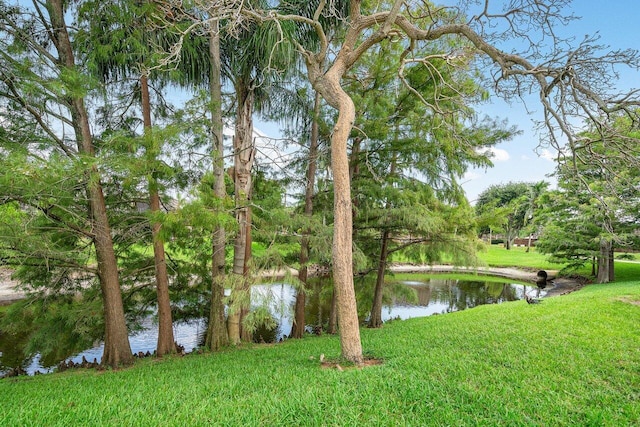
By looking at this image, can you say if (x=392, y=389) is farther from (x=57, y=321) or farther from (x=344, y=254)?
(x=57, y=321)

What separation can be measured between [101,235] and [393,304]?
1074cm

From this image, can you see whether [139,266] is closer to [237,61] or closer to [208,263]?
[208,263]

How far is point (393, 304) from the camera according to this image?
44.2ft

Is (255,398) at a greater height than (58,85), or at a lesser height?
lesser

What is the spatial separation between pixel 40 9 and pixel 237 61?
3.20 metres

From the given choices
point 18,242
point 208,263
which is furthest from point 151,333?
point 18,242

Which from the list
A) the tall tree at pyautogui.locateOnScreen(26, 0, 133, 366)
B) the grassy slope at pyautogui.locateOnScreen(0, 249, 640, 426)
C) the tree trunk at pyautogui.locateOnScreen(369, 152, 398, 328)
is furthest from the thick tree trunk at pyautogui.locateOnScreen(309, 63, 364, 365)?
the tree trunk at pyautogui.locateOnScreen(369, 152, 398, 328)

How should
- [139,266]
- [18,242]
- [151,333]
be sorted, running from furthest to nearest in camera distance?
[151,333]
[139,266]
[18,242]

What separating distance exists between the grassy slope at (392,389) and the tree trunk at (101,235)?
1381 mm

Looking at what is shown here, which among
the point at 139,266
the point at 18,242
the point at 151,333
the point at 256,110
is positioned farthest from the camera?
the point at 151,333

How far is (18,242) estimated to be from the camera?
163 inches

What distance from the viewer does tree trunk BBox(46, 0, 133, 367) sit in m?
5.47

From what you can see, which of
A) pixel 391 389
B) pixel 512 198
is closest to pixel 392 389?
pixel 391 389

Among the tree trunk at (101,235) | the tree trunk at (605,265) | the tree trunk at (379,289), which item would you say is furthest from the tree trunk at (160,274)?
the tree trunk at (605,265)
